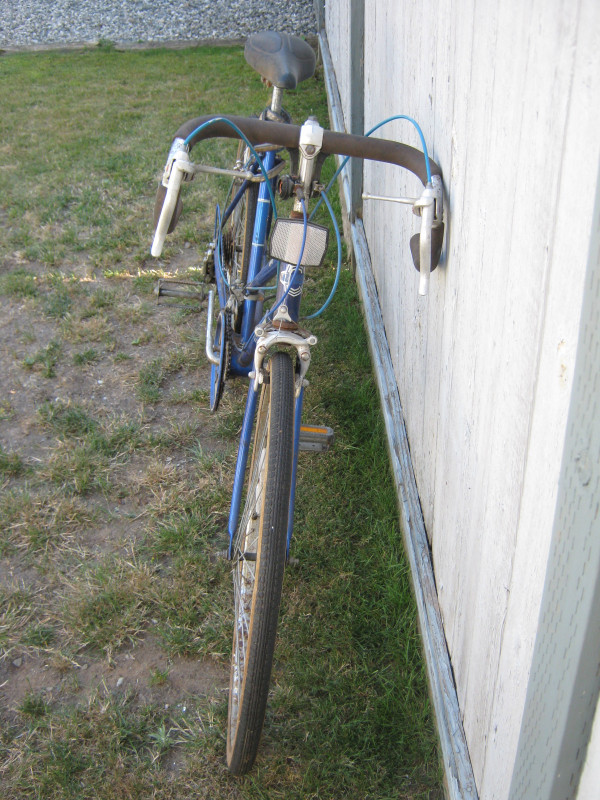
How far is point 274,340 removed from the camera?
1802 mm

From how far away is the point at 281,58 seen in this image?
7.76 ft

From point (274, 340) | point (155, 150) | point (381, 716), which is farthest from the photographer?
point (155, 150)

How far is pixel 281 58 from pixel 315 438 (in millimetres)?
1213

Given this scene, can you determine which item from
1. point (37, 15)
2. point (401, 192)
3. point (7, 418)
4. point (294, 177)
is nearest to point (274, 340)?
point (294, 177)

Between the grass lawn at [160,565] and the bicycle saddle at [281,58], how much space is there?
1304 mm

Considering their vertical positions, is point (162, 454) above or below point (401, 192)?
below

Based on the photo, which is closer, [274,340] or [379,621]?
[274,340]

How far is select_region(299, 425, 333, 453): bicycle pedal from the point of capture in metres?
2.29

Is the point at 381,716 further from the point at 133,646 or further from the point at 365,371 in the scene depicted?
the point at 365,371

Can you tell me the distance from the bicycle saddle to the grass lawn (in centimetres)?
130

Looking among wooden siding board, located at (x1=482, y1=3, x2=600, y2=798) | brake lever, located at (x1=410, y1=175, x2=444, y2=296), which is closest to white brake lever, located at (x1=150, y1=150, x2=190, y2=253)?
brake lever, located at (x1=410, y1=175, x2=444, y2=296)

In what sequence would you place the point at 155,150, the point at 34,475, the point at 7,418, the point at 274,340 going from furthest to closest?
the point at 155,150
the point at 7,418
the point at 34,475
the point at 274,340

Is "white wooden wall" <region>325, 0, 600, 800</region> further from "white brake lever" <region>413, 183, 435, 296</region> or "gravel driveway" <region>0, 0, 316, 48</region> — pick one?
"gravel driveway" <region>0, 0, 316, 48</region>

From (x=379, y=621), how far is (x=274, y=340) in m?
0.98
